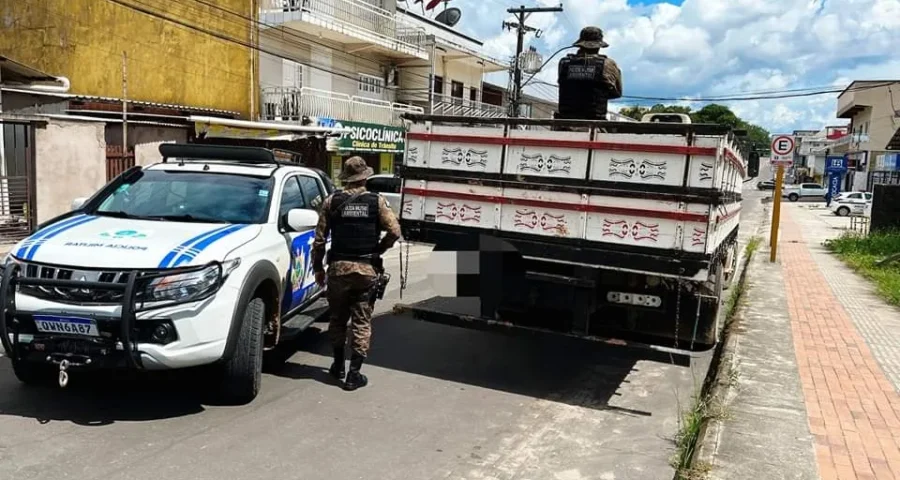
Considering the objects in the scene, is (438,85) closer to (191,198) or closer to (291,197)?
(291,197)

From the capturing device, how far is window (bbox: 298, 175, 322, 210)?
20.9 ft

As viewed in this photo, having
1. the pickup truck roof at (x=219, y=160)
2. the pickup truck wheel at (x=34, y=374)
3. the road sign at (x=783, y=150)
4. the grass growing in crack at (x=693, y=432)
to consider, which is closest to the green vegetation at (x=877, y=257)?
the road sign at (x=783, y=150)

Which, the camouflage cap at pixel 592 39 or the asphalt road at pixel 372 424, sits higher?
the camouflage cap at pixel 592 39

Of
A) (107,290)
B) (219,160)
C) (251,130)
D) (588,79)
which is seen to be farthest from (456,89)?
(107,290)

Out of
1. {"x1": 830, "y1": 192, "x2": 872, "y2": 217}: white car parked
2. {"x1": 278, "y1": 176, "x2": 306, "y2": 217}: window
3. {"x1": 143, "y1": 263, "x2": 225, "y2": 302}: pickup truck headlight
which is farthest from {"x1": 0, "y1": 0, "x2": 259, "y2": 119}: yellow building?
{"x1": 830, "y1": 192, "x2": 872, "y2": 217}: white car parked

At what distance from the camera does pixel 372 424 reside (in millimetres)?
4699

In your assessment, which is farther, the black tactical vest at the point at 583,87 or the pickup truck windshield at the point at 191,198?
the black tactical vest at the point at 583,87

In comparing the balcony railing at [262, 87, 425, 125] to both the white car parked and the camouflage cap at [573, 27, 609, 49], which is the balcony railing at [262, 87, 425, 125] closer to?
the camouflage cap at [573, 27, 609, 49]

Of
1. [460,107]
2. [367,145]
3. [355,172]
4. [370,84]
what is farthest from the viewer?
[460,107]

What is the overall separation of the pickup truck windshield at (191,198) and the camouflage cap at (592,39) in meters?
3.01

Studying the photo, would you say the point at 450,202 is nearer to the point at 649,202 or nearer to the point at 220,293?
the point at 649,202

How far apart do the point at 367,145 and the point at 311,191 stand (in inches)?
711

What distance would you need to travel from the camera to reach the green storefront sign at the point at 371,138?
2317 cm

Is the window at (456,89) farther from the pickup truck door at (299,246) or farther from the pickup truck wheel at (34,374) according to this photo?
the pickup truck wheel at (34,374)
